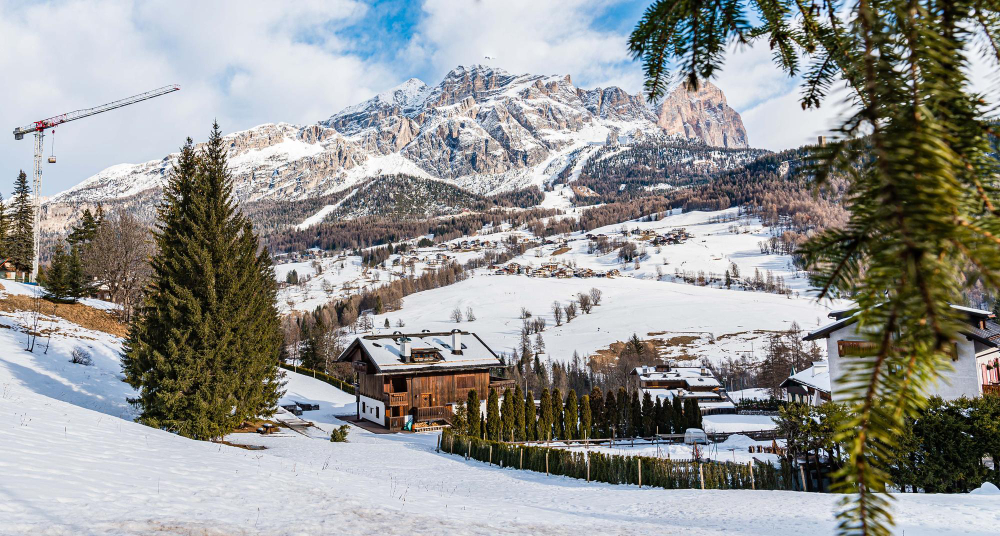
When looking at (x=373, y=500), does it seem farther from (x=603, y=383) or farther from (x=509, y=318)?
(x=509, y=318)

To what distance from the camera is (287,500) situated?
375 inches

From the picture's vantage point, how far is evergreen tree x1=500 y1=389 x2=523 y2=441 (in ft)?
100.0

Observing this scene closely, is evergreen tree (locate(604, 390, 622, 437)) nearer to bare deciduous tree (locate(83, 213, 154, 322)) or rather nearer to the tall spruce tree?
the tall spruce tree

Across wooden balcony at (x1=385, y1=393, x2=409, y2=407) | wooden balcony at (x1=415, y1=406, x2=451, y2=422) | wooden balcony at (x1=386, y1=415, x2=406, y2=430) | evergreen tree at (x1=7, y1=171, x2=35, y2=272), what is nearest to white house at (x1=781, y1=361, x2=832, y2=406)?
wooden balcony at (x1=415, y1=406, x2=451, y2=422)

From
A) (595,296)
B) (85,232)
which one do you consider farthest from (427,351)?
(595,296)

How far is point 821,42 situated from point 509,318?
127 meters

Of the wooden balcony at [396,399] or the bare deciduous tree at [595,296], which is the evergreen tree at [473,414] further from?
the bare deciduous tree at [595,296]

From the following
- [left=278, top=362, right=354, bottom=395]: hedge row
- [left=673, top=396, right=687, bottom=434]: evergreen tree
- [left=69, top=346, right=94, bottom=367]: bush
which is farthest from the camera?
[left=278, top=362, right=354, bottom=395]: hedge row

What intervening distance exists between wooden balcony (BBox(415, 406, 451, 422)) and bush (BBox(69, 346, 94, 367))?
18.7 metres

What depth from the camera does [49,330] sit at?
98.0 feet

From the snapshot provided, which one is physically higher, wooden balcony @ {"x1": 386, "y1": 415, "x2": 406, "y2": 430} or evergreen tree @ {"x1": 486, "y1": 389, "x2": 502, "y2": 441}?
evergreen tree @ {"x1": 486, "y1": 389, "x2": 502, "y2": 441}

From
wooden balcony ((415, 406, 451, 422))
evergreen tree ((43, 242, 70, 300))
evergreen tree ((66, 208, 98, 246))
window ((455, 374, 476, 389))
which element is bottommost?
wooden balcony ((415, 406, 451, 422))

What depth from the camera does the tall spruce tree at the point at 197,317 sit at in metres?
19.8

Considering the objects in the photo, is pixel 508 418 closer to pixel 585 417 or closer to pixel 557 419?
pixel 557 419
